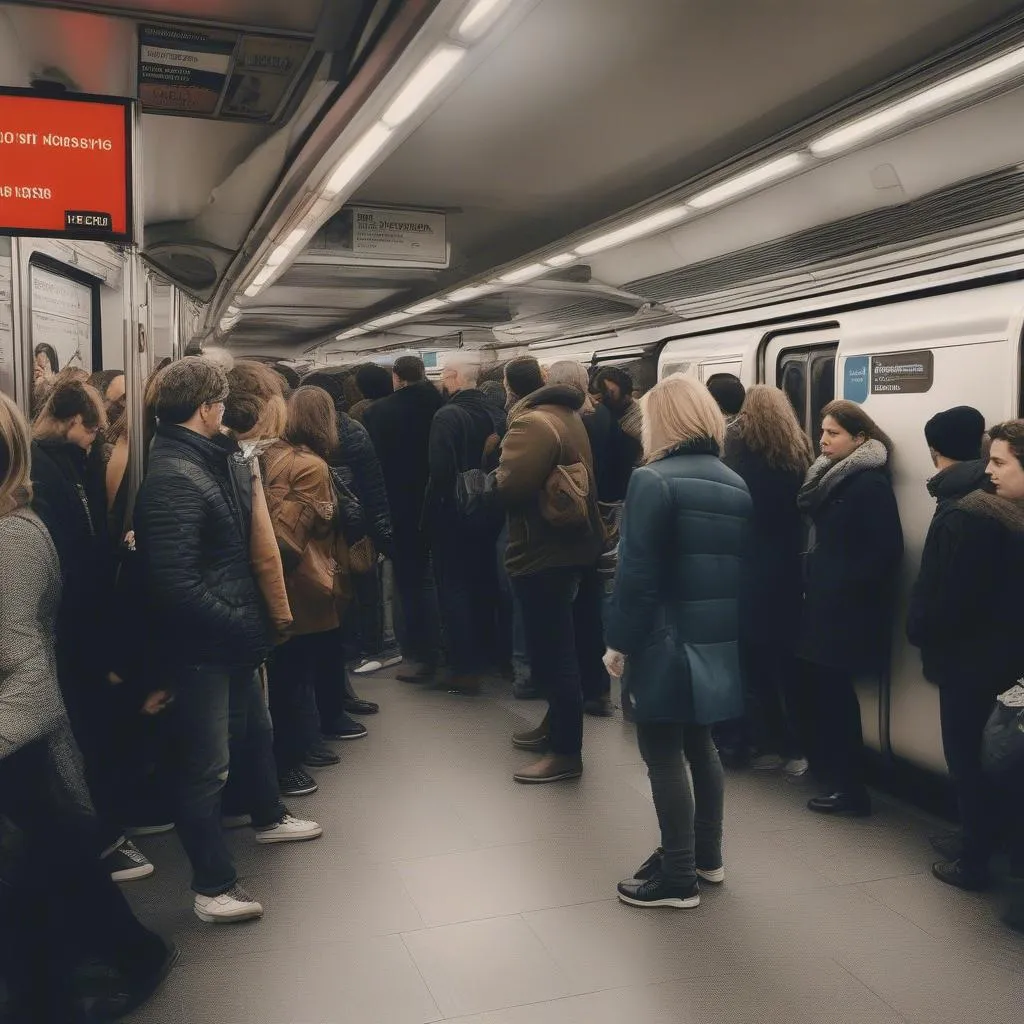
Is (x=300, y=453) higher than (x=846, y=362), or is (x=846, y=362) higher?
(x=846, y=362)

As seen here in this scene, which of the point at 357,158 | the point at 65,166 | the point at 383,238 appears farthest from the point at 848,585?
the point at 383,238

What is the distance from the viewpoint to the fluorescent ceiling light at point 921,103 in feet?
11.0

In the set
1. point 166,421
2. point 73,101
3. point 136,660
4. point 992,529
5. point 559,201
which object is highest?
point 559,201

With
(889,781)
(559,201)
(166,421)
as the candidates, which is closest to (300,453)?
(166,421)

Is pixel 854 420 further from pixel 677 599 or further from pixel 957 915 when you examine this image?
pixel 957 915

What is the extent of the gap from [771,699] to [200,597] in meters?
2.77

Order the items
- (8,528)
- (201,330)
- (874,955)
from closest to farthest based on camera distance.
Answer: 1. (8,528)
2. (874,955)
3. (201,330)

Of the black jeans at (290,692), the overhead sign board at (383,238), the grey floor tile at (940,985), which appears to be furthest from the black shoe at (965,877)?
the overhead sign board at (383,238)

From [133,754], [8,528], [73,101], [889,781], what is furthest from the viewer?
[889,781]

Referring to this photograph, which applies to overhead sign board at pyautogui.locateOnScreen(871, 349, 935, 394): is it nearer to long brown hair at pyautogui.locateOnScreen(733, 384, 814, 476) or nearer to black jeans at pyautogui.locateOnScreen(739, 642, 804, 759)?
long brown hair at pyautogui.locateOnScreen(733, 384, 814, 476)

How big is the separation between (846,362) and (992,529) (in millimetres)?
1699

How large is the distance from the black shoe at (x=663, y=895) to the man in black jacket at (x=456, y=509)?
246 cm

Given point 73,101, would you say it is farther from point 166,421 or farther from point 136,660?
point 136,660

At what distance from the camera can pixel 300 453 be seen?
167 inches
